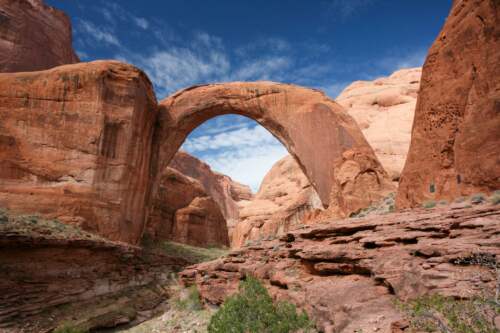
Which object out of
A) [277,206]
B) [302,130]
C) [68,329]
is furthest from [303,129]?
[277,206]

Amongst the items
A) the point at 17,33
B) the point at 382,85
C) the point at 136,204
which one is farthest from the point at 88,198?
the point at 382,85

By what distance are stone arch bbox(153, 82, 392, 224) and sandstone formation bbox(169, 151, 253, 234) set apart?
2914cm

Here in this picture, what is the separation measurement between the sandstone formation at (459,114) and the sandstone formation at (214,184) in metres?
37.2

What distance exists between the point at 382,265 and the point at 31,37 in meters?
32.3

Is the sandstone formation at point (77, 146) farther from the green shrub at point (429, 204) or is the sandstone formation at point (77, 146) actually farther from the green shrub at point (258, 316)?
the green shrub at point (429, 204)

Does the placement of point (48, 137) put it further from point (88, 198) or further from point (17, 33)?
point (17, 33)

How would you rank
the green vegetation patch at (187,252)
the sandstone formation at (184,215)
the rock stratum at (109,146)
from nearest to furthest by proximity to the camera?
the rock stratum at (109,146) → the green vegetation patch at (187,252) → the sandstone formation at (184,215)

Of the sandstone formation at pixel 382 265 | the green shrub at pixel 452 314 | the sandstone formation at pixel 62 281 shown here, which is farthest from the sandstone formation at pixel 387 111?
the green shrub at pixel 452 314

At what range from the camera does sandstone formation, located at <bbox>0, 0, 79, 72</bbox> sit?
24328mm

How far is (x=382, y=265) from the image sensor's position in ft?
16.2

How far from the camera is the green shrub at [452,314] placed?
3110mm

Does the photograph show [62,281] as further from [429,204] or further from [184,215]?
[184,215]

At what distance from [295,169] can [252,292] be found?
29.2 m

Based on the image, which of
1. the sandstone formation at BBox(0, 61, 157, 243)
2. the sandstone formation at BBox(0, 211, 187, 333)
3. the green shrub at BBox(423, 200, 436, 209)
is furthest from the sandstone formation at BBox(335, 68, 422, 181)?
the sandstone formation at BBox(0, 211, 187, 333)
